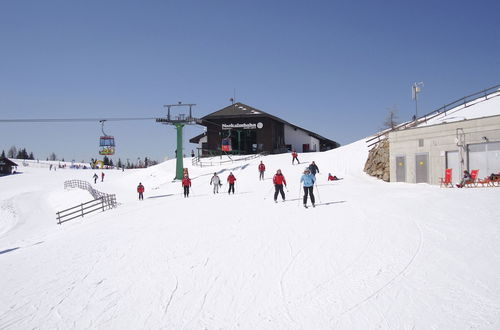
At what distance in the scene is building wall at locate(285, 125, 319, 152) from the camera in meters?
56.3

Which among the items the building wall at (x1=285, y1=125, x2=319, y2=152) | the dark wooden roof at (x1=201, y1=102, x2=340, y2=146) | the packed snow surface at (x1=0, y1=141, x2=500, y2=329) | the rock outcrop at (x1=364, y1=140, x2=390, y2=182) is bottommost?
the packed snow surface at (x1=0, y1=141, x2=500, y2=329)

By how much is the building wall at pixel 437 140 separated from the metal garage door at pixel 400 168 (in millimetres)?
209

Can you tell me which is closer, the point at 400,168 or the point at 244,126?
the point at 400,168

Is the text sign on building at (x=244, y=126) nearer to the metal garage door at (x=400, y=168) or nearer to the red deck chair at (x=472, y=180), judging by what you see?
the metal garage door at (x=400, y=168)

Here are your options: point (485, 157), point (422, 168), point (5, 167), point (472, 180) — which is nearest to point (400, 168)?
point (422, 168)

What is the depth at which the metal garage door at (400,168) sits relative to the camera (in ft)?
67.5

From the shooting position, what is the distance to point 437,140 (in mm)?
→ 18500

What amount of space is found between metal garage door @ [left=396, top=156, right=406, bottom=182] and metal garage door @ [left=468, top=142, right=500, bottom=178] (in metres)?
4.02

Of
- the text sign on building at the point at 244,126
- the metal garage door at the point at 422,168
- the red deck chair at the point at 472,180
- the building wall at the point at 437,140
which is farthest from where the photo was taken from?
the text sign on building at the point at 244,126

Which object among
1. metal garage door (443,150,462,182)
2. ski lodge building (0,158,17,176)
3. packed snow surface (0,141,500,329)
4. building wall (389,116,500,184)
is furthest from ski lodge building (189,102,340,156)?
packed snow surface (0,141,500,329)

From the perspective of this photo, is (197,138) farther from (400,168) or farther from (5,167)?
(400,168)

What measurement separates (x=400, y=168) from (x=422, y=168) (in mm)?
1609

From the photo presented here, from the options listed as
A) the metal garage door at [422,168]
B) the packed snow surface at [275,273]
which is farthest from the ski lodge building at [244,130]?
the packed snow surface at [275,273]

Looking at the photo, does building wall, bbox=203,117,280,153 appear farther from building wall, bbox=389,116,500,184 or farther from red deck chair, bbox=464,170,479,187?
red deck chair, bbox=464,170,479,187
